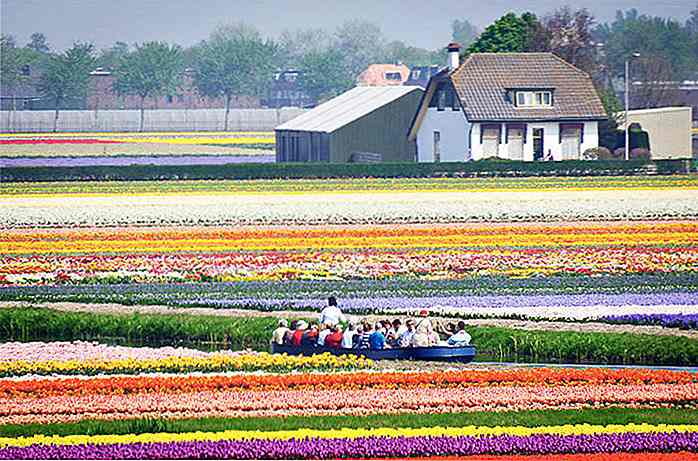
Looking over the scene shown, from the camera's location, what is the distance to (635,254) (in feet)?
137

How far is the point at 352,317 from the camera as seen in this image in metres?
28.6

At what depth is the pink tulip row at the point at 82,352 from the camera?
27.0 m

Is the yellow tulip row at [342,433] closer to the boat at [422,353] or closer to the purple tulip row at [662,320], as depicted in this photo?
the boat at [422,353]

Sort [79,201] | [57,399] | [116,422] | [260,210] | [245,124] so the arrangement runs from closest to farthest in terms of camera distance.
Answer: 1. [116,422]
2. [57,399]
3. [260,210]
4. [79,201]
5. [245,124]

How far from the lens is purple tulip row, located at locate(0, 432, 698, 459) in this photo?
18.5 m

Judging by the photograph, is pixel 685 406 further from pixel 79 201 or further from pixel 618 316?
pixel 79 201

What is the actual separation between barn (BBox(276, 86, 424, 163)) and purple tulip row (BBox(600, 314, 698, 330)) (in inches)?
2343

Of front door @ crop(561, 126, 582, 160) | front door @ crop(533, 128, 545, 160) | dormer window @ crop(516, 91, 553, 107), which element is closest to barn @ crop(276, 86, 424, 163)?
dormer window @ crop(516, 91, 553, 107)

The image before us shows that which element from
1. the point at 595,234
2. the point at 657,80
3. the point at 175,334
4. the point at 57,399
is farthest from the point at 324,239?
the point at 657,80

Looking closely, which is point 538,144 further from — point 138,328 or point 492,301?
point 138,328

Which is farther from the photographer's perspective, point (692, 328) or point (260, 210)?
point (260, 210)

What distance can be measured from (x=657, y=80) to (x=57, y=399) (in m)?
128

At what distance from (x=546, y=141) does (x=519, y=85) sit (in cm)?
392

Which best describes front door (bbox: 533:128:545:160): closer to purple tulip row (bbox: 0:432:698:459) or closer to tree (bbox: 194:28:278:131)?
purple tulip row (bbox: 0:432:698:459)
